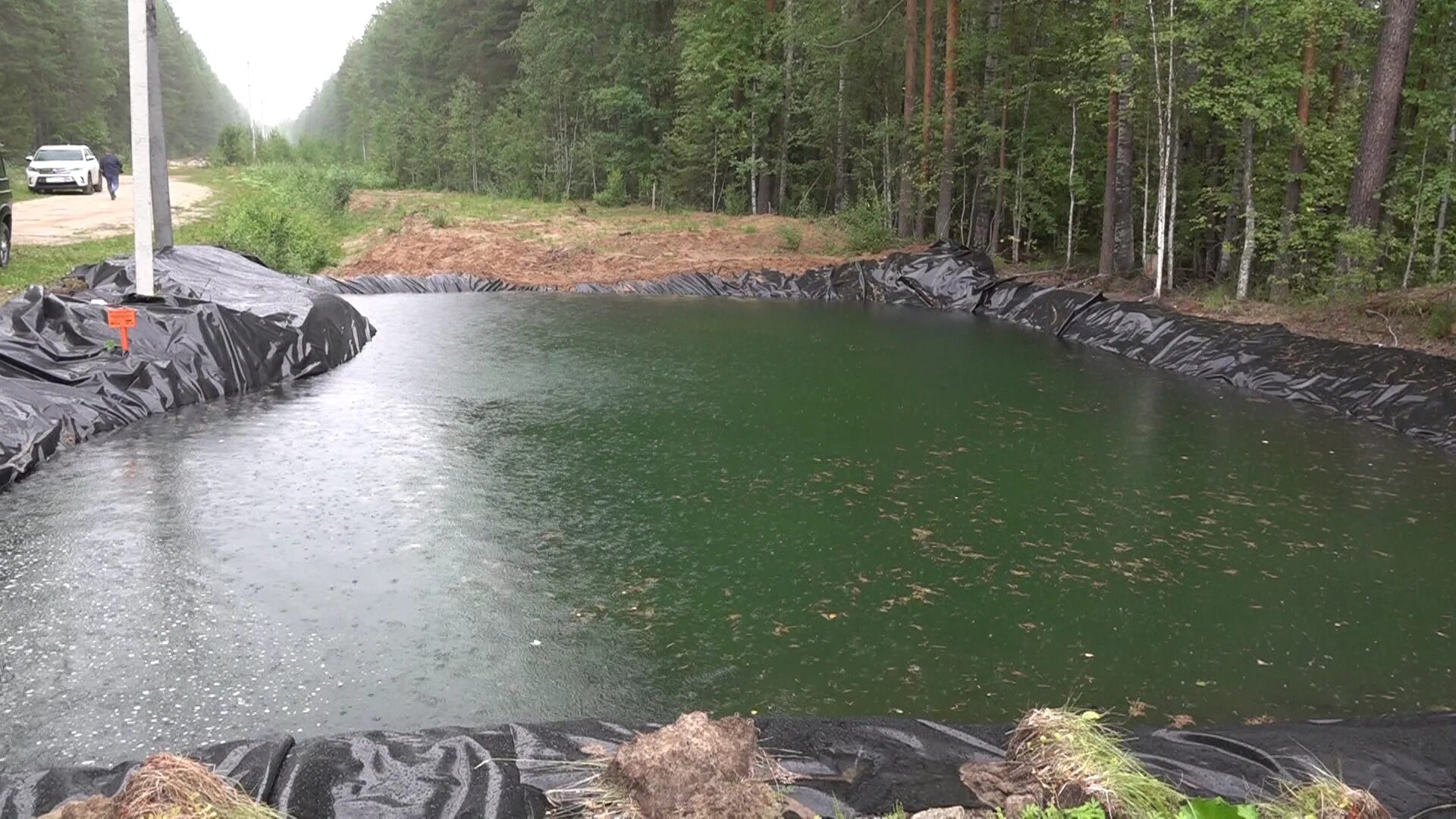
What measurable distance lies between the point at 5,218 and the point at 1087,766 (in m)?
12.5

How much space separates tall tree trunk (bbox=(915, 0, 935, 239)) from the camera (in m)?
15.6

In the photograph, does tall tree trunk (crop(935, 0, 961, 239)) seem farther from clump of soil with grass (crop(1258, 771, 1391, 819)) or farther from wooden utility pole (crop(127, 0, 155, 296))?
clump of soil with grass (crop(1258, 771, 1391, 819))

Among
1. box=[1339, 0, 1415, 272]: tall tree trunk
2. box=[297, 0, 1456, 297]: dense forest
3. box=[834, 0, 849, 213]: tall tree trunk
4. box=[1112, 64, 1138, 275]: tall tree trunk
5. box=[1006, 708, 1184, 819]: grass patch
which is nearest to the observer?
box=[1006, 708, 1184, 819]: grass patch

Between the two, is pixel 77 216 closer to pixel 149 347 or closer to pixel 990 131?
pixel 149 347

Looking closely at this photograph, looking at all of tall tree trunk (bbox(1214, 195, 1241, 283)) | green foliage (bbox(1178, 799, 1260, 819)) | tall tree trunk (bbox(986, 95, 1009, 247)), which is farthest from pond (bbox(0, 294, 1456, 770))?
tall tree trunk (bbox(986, 95, 1009, 247))

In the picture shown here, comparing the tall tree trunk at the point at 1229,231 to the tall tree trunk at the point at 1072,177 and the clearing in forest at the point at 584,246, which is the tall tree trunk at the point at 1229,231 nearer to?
the tall tree trunk at the point at 1072,177

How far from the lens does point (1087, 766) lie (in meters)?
2.43

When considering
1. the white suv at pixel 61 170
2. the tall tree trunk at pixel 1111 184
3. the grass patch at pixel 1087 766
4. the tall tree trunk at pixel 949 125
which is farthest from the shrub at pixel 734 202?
the grass patch at pixel 1087 766

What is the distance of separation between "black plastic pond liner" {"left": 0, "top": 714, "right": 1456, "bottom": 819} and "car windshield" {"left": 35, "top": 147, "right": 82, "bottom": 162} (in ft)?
82.0

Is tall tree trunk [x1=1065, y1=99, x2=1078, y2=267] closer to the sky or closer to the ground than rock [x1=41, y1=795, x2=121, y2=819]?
closer to the sky

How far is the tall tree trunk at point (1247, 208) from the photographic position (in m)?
10.5

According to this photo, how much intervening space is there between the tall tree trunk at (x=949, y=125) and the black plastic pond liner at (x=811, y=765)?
13.7 m

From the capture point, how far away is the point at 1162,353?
10094mm

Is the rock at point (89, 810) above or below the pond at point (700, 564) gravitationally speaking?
above
